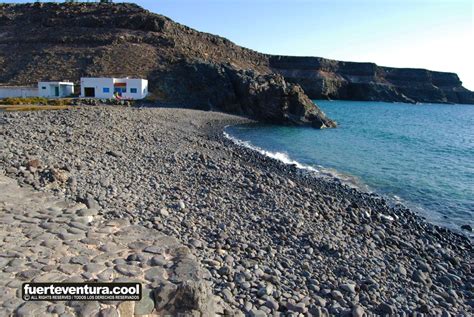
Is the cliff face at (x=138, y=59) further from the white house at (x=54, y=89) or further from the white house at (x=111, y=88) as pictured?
the white house at (x=54, y=89)

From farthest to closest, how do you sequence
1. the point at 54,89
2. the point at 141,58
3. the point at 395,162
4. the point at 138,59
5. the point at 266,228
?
the point at 141,58 → the point at 138,59 → the point at 54,89 → the point at 395,162 → the point at 266,228

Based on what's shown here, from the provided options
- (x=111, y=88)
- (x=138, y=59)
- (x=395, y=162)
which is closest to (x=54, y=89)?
(x=111, y=88)

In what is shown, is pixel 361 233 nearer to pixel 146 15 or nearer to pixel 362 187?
pixel 362 187

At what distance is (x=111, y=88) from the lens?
5947 centimetres

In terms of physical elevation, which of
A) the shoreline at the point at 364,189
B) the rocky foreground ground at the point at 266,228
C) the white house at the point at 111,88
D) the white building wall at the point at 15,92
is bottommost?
the shoreline at the point at 364,189

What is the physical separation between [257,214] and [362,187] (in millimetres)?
13165

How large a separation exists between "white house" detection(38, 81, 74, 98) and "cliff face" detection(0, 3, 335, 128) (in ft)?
37.1

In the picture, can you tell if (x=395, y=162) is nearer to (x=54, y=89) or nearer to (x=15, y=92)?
(x=54, y=89)

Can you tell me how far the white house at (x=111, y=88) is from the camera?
58875mm

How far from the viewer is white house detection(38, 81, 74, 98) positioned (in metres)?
57.5

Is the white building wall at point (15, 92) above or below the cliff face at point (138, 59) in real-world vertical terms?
below

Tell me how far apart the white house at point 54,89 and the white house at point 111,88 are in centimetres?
377

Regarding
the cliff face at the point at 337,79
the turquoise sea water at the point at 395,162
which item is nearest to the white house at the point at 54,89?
the turquoise sea water at the point at 395,162

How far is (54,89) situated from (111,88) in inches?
380
